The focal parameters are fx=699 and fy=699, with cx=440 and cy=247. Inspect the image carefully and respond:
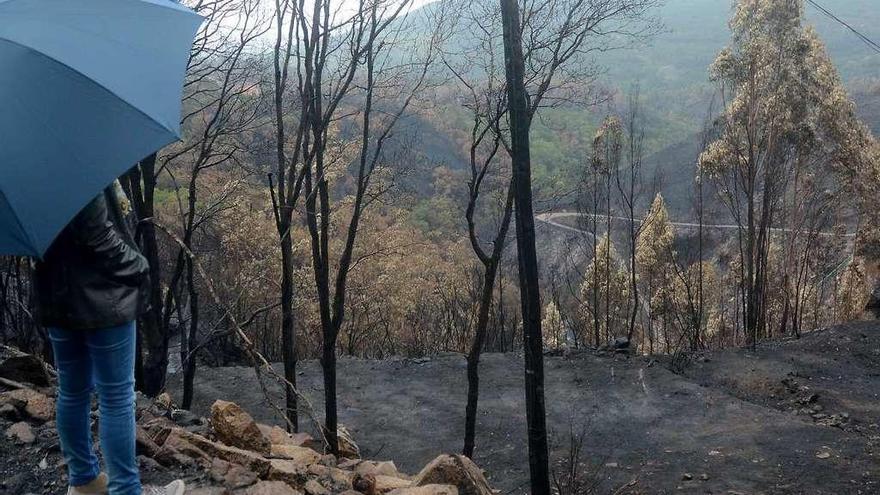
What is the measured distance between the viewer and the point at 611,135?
13.5 meters

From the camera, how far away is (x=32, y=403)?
3.80m

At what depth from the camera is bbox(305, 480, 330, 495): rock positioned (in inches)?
137

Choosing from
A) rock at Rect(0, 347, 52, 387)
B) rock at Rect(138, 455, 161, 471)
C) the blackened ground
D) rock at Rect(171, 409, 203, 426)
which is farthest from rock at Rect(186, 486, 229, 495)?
the blackened ground

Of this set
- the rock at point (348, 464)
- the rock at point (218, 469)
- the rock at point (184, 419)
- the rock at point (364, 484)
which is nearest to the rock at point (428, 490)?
the rock at point (364, 484)

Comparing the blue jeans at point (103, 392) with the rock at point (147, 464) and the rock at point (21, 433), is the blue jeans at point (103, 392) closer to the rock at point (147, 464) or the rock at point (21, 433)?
the rock at point (147, 464)

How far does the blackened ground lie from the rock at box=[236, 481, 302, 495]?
3.89m

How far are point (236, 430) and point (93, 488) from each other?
143 cm

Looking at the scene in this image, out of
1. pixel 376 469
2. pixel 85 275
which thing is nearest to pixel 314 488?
pixel 376 469

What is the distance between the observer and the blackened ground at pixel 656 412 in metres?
6.81

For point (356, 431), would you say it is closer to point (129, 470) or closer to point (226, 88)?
point (226, 88)

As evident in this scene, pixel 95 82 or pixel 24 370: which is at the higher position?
pixel 95 82

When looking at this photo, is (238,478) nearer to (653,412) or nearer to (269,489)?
(269,489)

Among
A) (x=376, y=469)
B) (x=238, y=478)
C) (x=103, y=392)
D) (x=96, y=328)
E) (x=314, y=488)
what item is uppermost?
(x=96, y=328)

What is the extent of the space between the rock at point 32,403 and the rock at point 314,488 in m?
1.48
